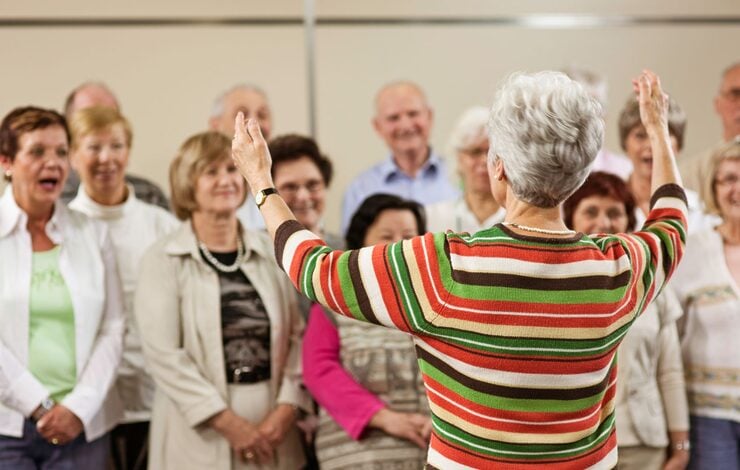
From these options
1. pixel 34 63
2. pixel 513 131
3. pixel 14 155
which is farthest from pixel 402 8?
pixel 513 131

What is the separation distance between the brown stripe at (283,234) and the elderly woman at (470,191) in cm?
152

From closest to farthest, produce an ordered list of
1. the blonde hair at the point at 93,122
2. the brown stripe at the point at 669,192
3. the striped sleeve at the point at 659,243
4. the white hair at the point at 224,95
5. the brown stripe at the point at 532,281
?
the brown stripe at the point at 532,281 < the striped sleeve at the point at 659,243 < the brown stripe at the point at 669,192 < the blonde hair at the point at 93,122 < the white hair at the point at 224,95

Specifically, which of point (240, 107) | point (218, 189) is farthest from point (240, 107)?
point (218, 189)

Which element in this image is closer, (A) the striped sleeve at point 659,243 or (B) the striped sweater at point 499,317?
(B) the striped sweater at point 499,317

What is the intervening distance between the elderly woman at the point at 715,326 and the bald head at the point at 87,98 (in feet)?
7.14

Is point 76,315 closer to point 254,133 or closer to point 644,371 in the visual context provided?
point 254,133

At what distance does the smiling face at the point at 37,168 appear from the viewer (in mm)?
2529

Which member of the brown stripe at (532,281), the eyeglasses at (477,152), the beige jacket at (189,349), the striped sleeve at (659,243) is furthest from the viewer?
the eyeglasses at (477,152)


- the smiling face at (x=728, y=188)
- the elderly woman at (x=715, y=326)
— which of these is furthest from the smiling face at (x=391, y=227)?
the smiling face at (x=728, y=188)

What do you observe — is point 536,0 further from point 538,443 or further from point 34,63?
point 538,443

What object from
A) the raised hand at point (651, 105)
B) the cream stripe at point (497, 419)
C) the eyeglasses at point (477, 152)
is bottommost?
the cream stripe at point (497, 419)

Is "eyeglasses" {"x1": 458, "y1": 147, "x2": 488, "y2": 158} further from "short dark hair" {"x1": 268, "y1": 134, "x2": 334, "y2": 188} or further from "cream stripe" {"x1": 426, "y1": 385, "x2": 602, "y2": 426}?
Result: "cream stripe" {"x1": 426, "y1": 385, "x2": 602, "y2": 426}

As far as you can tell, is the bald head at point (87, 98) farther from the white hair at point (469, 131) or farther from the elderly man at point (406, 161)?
the white hair at point (469, 131)

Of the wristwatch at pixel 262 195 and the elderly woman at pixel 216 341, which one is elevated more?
the wristwatch at pixel 262 195
